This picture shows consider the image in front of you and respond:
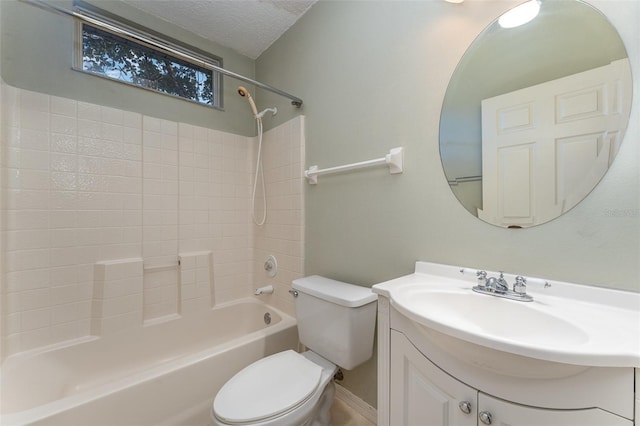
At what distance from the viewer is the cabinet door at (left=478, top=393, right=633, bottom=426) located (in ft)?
1.59

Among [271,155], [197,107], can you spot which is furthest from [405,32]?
[197,107]

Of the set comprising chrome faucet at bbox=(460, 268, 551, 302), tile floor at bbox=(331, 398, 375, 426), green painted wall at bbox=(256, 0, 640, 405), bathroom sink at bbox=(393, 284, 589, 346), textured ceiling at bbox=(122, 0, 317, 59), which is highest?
textured ceiling at bbox=(122, 0, 317, 59)

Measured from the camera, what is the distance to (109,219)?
5.11 feet

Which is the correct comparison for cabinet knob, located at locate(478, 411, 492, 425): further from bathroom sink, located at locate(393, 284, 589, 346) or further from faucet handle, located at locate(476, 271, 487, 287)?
faucet handle, located at locate(476, 271, 487, 287)

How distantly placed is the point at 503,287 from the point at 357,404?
3.51ft

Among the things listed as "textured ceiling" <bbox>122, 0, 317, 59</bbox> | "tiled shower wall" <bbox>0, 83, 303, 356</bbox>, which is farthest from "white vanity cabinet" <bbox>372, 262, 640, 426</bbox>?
"textured ceiling" <bbox>122, 0, 317, 59</bbox>

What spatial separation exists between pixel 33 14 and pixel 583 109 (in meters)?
2.61

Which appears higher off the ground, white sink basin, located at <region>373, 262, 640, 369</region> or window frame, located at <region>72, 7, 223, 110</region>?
window frame, located at <region>72, 7, 223, 110</region>

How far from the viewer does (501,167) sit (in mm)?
922

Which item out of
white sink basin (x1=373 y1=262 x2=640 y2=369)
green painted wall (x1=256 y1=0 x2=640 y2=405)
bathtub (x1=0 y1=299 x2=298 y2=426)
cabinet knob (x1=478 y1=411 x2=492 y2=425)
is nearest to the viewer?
white sink basin (x1=373 y1=262 x2=640 y2=369)

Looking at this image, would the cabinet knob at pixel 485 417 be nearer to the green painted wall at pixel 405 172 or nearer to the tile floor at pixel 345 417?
the green painted wall at pixel 405 172

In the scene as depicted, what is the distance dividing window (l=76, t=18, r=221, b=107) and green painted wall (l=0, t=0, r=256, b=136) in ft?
0.23

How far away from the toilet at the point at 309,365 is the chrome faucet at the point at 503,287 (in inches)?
18.8

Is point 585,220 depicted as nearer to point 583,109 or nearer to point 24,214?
point 583,109
